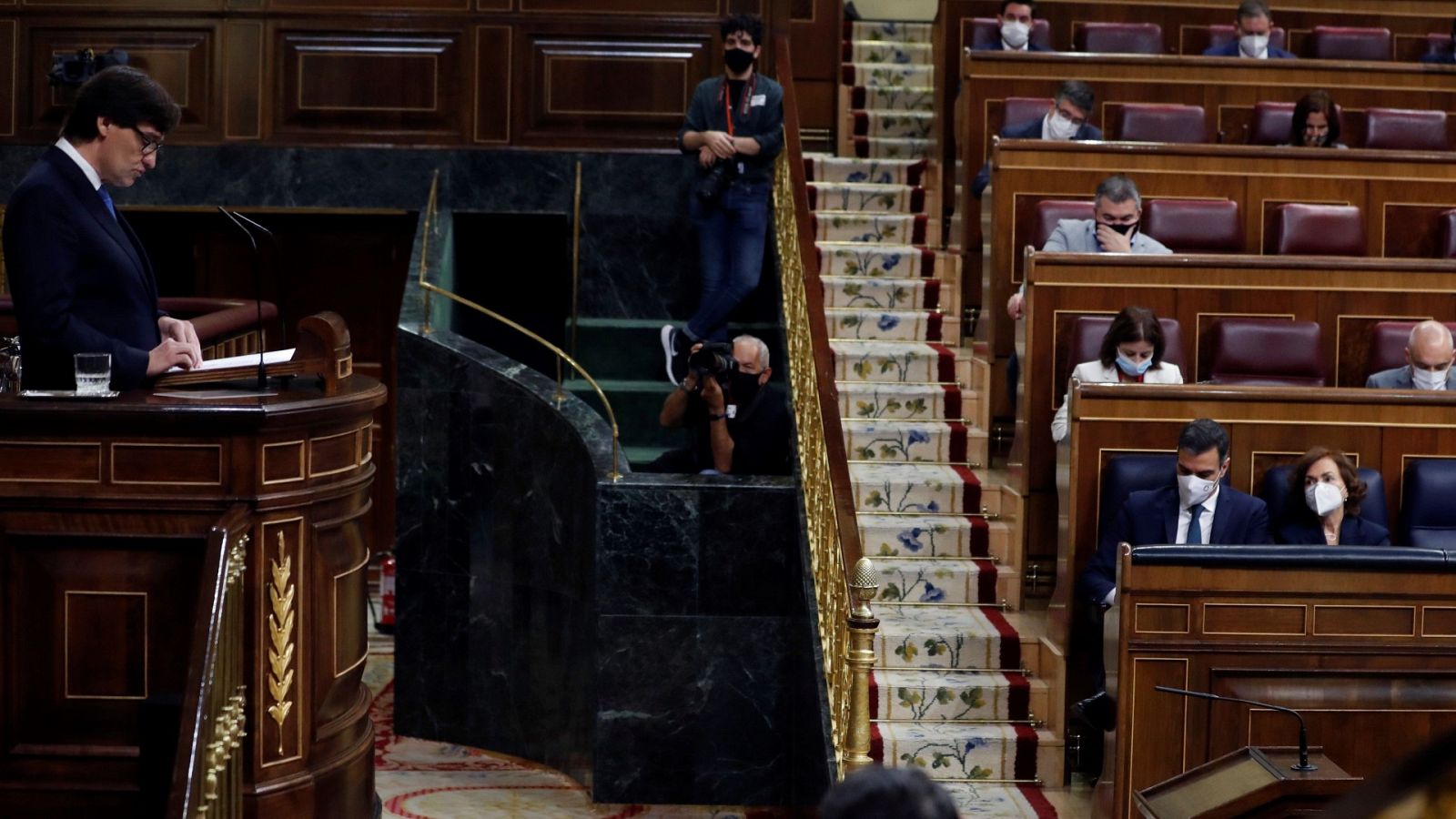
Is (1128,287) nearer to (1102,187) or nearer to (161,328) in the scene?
(1102,187)

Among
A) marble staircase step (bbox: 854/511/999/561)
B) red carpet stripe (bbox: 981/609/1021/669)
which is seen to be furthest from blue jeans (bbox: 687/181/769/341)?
red carpet stripe (bbox: 981/609/1021/669)

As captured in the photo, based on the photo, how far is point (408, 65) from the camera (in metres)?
7.14

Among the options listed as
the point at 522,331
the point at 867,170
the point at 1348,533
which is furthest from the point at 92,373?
the point at 867,170

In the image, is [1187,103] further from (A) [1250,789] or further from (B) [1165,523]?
(A) [1250,789]

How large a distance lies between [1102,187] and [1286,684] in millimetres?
1835

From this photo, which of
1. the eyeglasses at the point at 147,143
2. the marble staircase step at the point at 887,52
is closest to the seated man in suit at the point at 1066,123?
the marble staircase step at the point at 887,52

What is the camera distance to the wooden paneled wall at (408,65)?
7.12 m

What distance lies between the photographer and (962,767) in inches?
171

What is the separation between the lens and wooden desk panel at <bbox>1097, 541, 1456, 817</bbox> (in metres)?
3.64

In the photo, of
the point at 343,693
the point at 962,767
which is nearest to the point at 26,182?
the point at 343,693

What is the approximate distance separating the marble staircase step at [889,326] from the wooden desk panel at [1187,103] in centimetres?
15

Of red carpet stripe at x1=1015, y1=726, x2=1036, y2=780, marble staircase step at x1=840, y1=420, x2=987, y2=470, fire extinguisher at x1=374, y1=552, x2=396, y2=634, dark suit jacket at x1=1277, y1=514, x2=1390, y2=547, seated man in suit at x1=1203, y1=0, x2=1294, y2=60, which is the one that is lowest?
fire extinguisher at x1=374, y1=552, x2=396, y2=634

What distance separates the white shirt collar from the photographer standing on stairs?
2930 millimetres

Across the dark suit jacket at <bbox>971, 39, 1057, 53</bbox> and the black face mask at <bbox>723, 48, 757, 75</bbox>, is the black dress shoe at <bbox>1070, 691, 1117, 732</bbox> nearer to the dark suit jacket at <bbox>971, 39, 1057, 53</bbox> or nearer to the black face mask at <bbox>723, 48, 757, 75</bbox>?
the black face mask at <bbox>723, 48, 757, 75</bbox>
